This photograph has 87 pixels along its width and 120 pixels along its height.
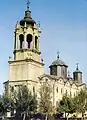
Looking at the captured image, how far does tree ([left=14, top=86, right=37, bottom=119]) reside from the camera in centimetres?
4269

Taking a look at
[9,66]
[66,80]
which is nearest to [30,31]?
[9,66]

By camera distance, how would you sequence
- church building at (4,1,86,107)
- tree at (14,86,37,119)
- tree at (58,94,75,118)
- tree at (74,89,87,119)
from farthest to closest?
church building at (4,1,86,107) → tree at (14,86,37,119) → tree at (58,94,75,118) → tree at (74,89,87,119)

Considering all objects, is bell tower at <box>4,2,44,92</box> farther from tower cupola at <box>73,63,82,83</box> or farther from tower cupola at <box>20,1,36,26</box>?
tower cupola at <box>73,63,82,83</box>

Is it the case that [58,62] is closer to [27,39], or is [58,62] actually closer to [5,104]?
[27,39]

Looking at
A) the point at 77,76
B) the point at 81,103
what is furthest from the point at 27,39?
the point at 77,76

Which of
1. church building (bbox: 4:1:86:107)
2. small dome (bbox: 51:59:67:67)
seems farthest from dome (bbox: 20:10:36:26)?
small dome (bbox: 51:59:67:67)

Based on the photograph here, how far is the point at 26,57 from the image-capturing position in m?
49.8

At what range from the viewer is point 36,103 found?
4353 cm

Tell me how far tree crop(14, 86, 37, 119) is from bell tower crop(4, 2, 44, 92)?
4738 mm

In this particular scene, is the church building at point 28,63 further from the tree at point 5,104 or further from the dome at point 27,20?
the tree at point 5,104

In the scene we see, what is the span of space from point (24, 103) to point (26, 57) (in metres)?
9.09

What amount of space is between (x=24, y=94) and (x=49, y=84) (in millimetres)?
8378

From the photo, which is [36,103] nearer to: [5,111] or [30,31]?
[5,111]

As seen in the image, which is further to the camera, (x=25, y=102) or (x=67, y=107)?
(x=25, y=102)
